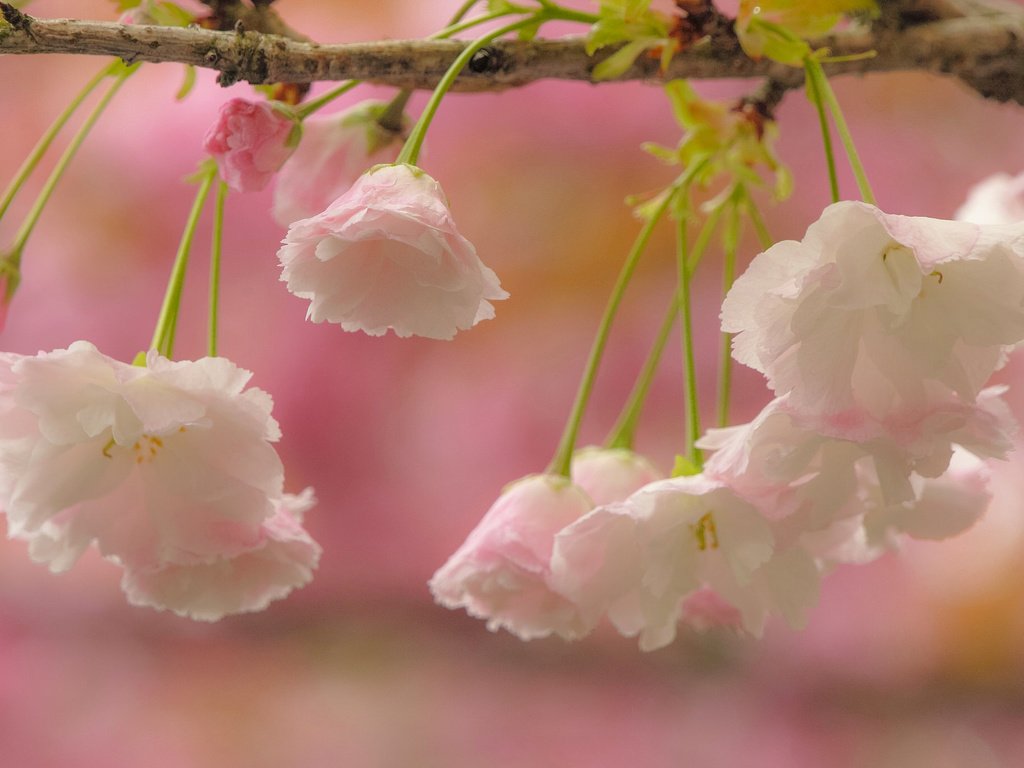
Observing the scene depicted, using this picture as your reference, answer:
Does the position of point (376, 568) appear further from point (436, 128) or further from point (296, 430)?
point (436, 128)

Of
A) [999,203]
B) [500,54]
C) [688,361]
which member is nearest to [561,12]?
[500,54]

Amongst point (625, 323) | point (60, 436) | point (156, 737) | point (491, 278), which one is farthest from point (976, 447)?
point (156, 737)

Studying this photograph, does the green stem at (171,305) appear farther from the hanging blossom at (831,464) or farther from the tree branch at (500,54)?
the hanging blossom at (831,464)

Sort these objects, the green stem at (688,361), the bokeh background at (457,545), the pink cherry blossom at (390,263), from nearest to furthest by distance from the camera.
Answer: the pink cherry blossom at (390,263) → the green stem at (688,361) → the bokeh background at (457,545)

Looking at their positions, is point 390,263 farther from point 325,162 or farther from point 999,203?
point 999,203

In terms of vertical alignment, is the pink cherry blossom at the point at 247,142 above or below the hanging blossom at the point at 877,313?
above

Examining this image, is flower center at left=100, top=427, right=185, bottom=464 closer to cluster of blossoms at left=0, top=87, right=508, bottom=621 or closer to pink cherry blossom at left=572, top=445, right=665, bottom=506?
cluster of blossoms at left=0, top=87, right=508, bottom=621

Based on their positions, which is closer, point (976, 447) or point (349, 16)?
point (976, 447)

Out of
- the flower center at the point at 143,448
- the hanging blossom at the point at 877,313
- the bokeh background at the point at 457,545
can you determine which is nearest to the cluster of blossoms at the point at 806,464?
the hanging blossom at the point at 877,313
